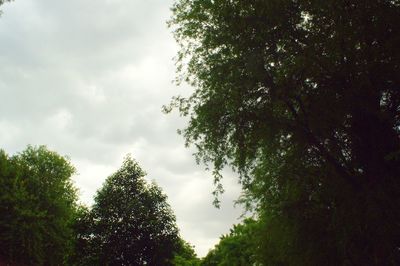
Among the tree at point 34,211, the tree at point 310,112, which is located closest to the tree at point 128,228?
the tree at point 34,211

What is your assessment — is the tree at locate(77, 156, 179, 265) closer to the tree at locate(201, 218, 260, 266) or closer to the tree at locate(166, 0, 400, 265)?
the tree at locate(201, 218, 260, 266)

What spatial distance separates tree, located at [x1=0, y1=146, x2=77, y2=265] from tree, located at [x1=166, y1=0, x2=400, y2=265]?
30454 millimetres

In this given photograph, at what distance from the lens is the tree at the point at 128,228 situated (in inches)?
1684

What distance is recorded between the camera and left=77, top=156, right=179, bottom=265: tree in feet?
140

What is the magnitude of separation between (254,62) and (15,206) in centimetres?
3485

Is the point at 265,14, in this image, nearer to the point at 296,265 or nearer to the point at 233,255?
the point at 296,265

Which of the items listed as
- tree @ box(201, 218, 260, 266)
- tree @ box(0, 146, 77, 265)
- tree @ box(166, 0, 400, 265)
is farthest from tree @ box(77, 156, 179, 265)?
tree @ box(166, 0, 400, 265)

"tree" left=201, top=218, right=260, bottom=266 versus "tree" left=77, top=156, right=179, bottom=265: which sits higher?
"tree" left=77, top=156, right=179, bottom=265

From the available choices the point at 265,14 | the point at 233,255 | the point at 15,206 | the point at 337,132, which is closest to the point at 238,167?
the point at 337,132

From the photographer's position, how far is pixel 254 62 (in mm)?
15305

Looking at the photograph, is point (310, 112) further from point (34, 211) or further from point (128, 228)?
point (34, 211)

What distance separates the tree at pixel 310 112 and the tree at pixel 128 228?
1076 inches

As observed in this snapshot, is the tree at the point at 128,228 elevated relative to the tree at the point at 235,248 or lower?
elevated

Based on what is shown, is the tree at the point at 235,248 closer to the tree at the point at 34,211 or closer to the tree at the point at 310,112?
the tree at the point at 310,112
